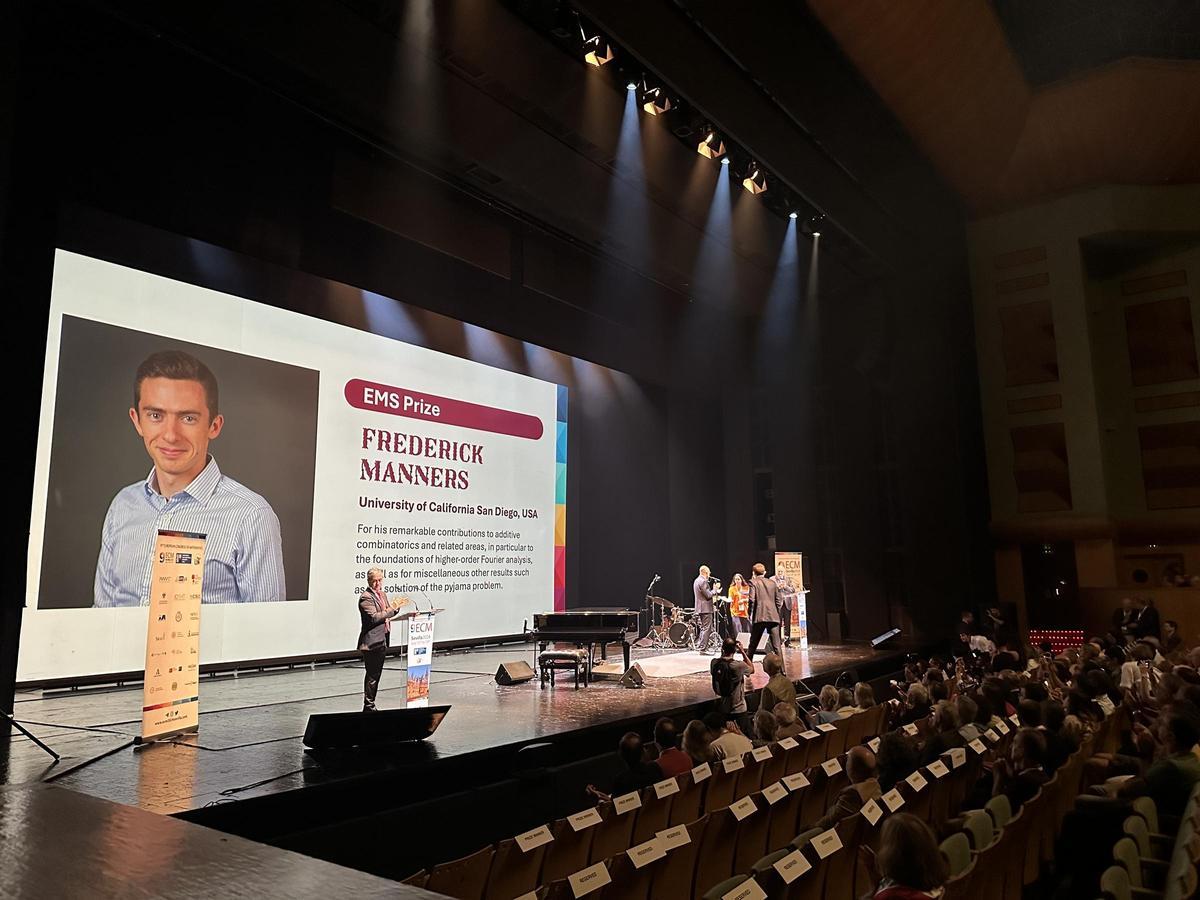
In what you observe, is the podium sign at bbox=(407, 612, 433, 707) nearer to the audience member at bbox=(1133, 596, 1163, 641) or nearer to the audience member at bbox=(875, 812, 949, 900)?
the audience member at bbox=(875, 812, 949, 900)

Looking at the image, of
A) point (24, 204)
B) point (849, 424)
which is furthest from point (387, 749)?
point (849, 424)

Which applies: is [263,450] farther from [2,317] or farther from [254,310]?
[2,317]

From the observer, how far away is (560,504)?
1241cm

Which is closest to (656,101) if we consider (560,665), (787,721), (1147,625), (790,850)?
(560,665)

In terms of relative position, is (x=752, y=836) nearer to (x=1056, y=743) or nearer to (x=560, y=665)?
(x=1056, y=743)

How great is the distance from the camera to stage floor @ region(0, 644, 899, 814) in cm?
390

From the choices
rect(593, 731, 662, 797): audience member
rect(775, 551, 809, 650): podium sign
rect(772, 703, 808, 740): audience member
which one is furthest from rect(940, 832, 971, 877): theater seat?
rect(775, 551, 809, 650): podium sign

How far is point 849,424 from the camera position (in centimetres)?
1341

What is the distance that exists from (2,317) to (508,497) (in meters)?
6.65

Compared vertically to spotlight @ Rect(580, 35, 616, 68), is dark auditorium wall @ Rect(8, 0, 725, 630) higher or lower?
lower

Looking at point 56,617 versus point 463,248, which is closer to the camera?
point 56,617

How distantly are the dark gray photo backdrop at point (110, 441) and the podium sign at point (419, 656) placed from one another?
9.31 ft

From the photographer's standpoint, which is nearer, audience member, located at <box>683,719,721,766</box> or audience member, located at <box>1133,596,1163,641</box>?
audience member, located at <box>683,719,721,766</box>

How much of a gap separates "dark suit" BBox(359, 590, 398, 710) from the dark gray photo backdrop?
239cm
